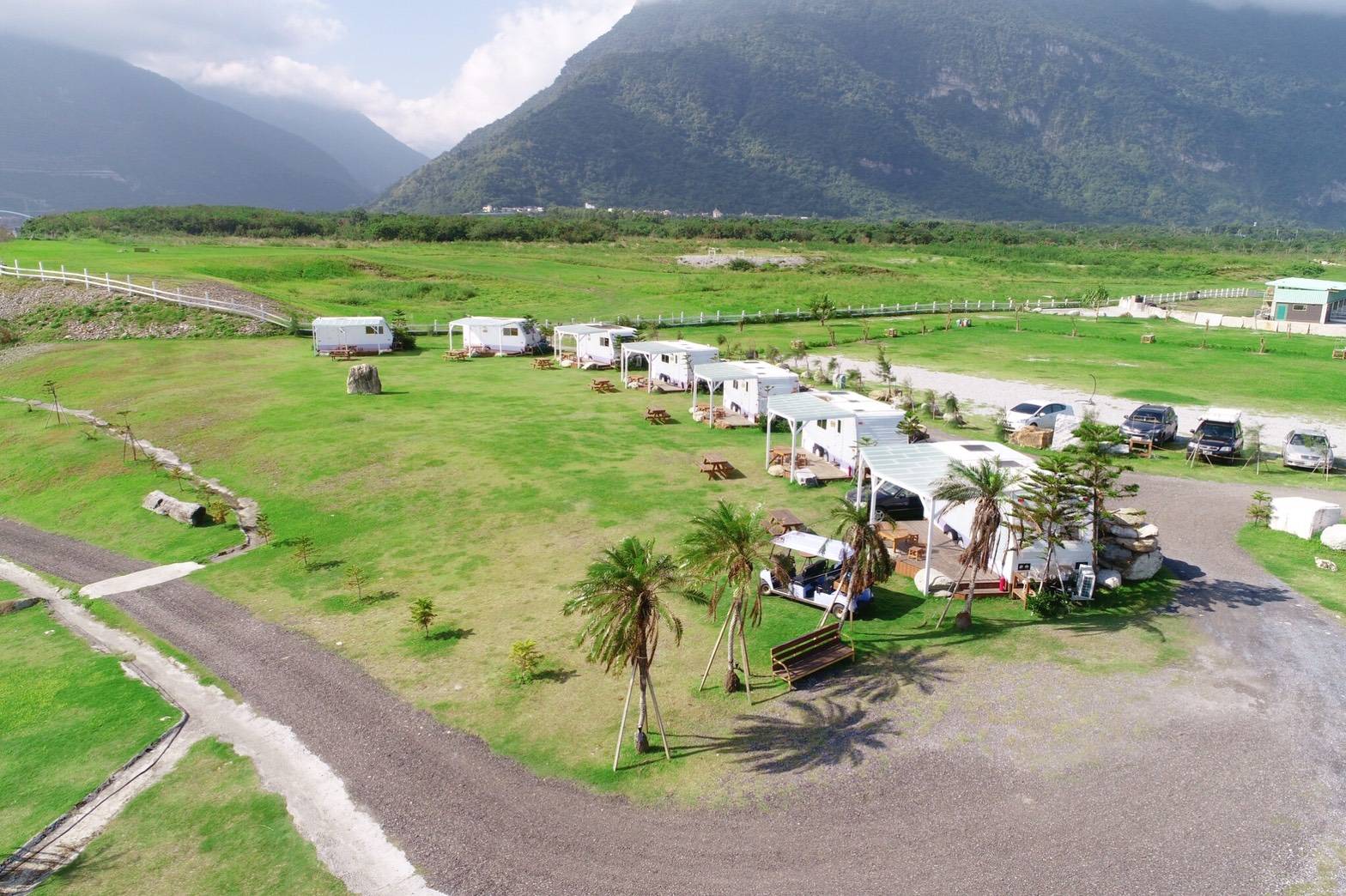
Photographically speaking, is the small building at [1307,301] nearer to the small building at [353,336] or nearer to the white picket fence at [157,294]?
the small building at [353,336]

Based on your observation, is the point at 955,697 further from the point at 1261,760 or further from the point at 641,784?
the point at 641,784

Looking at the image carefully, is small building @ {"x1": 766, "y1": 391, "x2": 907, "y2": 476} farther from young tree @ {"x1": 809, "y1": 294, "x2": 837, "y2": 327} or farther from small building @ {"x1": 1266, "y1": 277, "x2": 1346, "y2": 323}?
small building @ {"x1": 1266, "y1": 277, "x2": 1346, "y2": 323}

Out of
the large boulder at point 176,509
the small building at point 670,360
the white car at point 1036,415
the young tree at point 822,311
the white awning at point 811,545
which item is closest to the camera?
the white awning at point 811,545

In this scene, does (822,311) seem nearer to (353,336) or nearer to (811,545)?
(353,336)

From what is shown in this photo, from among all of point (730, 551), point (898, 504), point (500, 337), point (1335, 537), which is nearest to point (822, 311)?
point (500, 337)

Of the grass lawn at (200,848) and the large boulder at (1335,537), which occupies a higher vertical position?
the large boulder at (1335,537)

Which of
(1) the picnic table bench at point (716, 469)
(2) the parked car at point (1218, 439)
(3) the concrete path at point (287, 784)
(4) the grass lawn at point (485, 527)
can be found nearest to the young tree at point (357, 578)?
(4) the grass lawn at point (485, 527)

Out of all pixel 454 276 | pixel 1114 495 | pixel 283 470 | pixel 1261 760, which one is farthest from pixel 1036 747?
pixel 454 276
